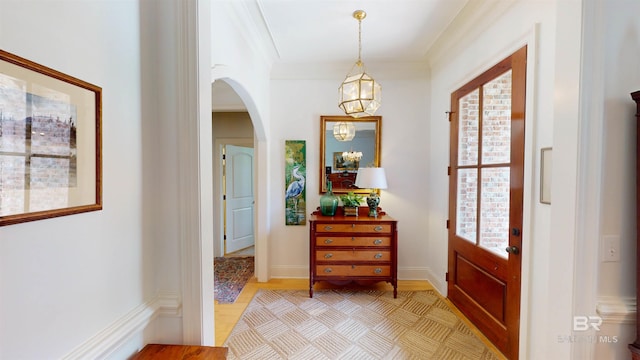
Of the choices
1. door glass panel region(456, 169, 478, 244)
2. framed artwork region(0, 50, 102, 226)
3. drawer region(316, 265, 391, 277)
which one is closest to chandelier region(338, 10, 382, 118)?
door glass panel region(456, 169, 478, 244)

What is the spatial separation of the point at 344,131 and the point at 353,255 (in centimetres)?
150

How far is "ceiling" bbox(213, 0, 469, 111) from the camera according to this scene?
2.18 meters

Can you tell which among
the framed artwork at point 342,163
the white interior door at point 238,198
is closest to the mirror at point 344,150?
the framed artwork at point 342,163

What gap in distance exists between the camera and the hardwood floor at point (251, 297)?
92.4 inches

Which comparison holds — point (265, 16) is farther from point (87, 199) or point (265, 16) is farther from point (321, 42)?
point (87, 199)

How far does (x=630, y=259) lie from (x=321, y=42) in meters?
2.76

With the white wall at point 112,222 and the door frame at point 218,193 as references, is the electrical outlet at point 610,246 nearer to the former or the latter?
the white wall at point 112,222

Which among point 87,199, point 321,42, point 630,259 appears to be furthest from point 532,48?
point 87,199

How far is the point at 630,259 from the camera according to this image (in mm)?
1121

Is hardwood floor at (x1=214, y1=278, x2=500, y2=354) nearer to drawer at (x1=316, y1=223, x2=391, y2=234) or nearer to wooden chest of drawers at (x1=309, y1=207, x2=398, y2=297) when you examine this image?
wooden chest of drawers at (x1=309, y1=207, x2=398, y2=297)

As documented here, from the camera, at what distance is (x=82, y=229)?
2.89 ft

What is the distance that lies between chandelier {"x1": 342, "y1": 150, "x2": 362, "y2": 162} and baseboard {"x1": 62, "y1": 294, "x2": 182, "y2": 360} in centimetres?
255

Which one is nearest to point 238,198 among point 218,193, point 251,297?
point 218,193

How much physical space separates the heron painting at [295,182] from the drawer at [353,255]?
62 centimetres
